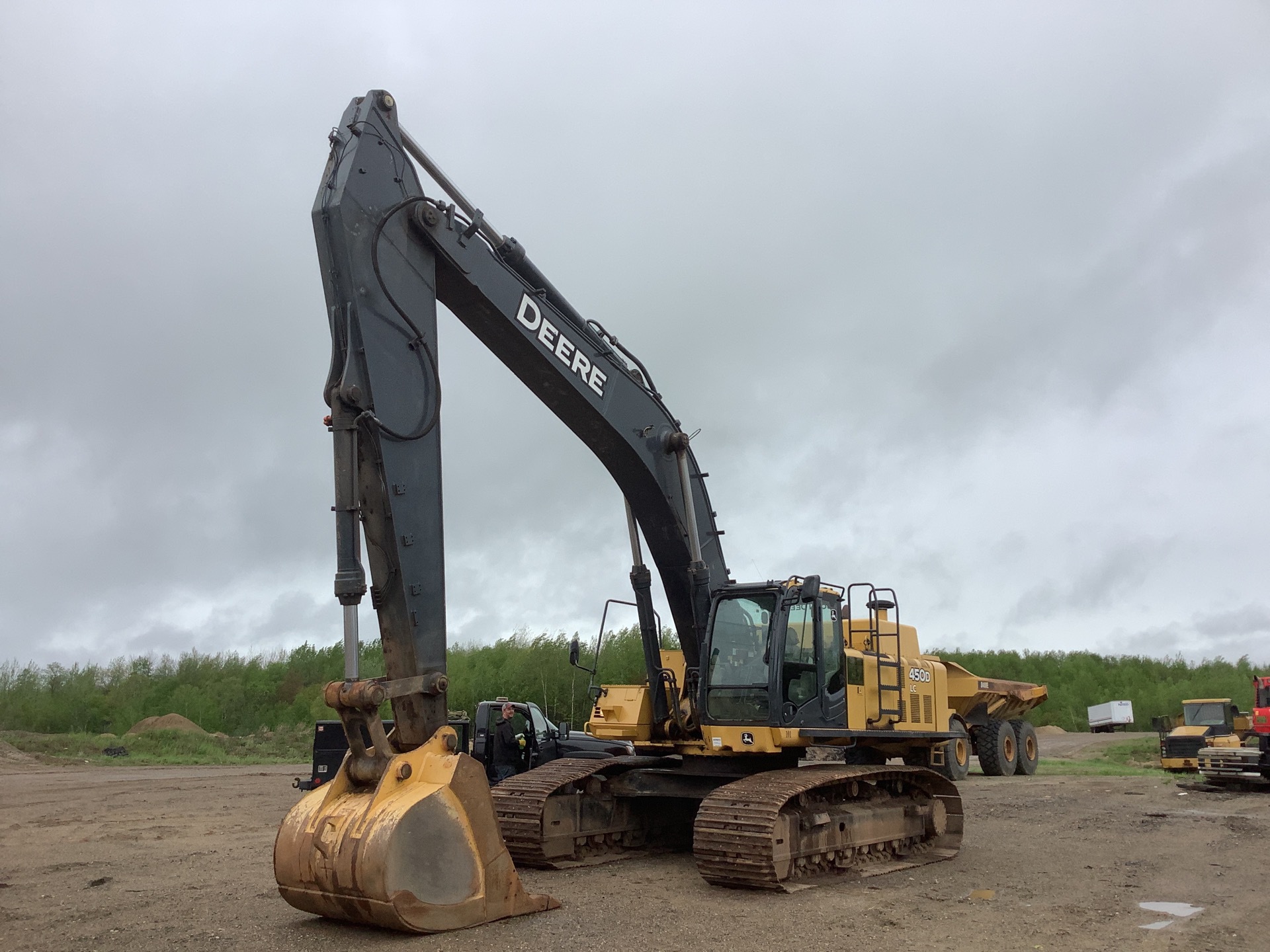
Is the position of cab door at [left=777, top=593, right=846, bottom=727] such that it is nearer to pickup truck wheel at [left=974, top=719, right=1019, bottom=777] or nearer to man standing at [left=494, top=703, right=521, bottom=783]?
man standing at [left=494, top=703, right=521, bottom=783]

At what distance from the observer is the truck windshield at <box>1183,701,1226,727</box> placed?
23.6 meters

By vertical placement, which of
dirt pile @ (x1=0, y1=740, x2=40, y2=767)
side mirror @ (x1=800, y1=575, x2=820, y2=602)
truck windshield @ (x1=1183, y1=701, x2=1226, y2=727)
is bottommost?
dirt pile @ (x1=0, y1=740, x2=40, y2=767)

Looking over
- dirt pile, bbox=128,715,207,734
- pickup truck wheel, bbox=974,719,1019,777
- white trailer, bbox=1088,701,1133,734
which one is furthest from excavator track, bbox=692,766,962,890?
white trailer, bbox=1088,701,1133,734

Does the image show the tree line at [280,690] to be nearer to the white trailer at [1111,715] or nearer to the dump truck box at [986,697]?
the white trailer at [1111,715]

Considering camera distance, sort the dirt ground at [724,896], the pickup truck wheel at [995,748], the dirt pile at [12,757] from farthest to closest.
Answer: the dirt pile at [12,757] < the pickup truck wheel at [995,748] < the dirt ground at [724,896]

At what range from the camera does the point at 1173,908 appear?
768 cm

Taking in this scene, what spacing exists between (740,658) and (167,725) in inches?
1172

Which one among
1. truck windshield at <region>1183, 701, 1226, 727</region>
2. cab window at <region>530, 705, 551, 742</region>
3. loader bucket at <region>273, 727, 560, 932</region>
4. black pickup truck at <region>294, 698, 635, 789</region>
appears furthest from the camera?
truck windshield at <region>1183, 701, 1226, 727</region>

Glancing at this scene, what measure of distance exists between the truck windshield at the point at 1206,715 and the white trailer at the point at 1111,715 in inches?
649

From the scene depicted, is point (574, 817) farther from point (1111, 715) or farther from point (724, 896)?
point (1111, 715)

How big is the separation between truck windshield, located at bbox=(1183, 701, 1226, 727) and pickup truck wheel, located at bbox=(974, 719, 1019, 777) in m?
4.65

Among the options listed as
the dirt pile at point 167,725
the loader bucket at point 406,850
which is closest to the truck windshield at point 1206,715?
the loader bucket at point 406,850

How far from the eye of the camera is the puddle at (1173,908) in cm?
749

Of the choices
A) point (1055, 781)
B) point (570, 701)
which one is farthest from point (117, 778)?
point (1055, 781)
